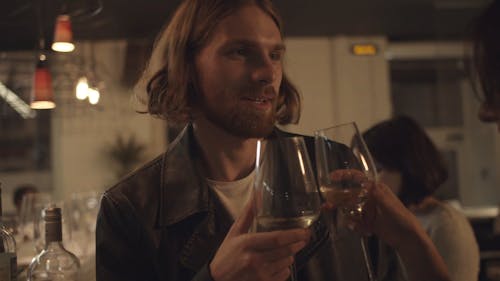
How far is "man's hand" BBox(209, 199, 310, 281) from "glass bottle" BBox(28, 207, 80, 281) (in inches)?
17.8

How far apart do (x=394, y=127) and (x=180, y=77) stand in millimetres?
1080

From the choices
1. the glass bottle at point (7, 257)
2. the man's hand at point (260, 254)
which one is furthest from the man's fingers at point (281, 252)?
the glass bottle at point (7, 257)

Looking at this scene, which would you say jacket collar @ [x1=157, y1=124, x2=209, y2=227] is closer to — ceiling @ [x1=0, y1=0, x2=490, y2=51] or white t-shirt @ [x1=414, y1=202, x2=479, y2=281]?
white t-shirt @ [x1=414, y1=202, x2=479, y2=281]

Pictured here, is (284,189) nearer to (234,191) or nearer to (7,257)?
(234,191)

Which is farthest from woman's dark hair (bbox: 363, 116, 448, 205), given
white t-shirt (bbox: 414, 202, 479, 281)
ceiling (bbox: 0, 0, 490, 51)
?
ceiling (bbox: 0, 0, 490, 51)

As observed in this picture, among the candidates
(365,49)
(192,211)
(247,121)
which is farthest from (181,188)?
(365,49)

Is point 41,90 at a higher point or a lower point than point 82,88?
lower

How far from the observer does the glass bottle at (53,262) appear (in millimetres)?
1209

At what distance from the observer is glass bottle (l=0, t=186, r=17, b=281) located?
1146 millimetres

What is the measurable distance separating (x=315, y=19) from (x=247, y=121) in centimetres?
487

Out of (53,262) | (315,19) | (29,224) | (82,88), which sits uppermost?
(315,19)

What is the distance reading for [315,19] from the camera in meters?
5.96

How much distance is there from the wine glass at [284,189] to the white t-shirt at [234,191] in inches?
14.8

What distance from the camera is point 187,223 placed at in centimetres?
128
